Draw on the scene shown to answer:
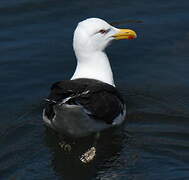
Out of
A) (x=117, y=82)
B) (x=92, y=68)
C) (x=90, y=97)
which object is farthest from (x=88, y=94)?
(x=117, y=82)

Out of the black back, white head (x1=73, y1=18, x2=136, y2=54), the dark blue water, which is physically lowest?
the dark blue water

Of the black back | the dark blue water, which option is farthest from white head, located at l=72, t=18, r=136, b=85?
the dark blue water

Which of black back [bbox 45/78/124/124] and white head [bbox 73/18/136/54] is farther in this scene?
white head [bbox 73/18/136/54]

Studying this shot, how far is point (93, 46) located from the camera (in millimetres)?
11289

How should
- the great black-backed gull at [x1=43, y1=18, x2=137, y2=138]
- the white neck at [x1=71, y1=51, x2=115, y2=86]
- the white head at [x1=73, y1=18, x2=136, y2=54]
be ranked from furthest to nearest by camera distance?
the white neck at [x1=71, y1=51, x2=115, y2=86] < the white head at [x1=73, y1=18, x2=136, y2=54] < the great black-backed gull at [x1=43, y1=18, x2=137, y2=138]

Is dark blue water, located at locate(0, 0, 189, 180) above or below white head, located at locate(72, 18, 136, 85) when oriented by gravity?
below

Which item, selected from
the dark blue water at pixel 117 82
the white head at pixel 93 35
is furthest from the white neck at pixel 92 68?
the dark blue water at pixel 117 82

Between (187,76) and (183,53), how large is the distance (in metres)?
1.05

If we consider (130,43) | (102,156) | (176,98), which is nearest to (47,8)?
(130,43)

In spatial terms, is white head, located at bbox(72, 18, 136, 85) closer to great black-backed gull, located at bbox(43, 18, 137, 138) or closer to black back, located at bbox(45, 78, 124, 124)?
great black-backed gull, located at bbox(43, 18, 137, 138)

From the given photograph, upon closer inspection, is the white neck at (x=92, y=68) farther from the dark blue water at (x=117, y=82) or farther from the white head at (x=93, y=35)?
the dark blue water at (x=117, y=82)

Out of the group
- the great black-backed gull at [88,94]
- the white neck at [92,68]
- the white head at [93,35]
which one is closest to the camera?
the great black-backed gull at [88,94]

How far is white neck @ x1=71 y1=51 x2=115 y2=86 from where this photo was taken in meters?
11.2

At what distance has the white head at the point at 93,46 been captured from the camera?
11.1 metres
